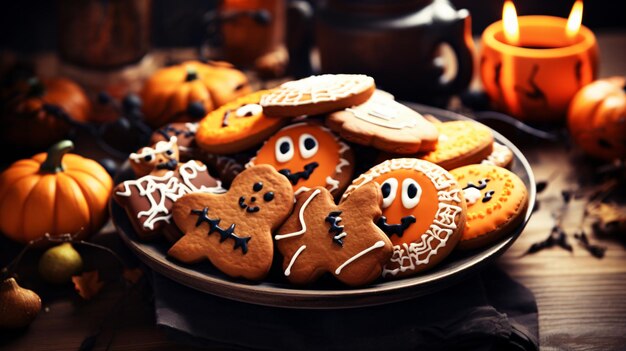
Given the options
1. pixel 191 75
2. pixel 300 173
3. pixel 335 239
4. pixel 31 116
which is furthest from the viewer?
pixel 191 75

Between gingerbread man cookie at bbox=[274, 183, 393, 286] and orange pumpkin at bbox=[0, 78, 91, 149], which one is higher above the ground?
gingerbread man cookie at bbox=[274, 183, 393, 286]

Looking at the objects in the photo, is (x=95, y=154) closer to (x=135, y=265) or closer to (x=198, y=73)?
(x=198, y=73)

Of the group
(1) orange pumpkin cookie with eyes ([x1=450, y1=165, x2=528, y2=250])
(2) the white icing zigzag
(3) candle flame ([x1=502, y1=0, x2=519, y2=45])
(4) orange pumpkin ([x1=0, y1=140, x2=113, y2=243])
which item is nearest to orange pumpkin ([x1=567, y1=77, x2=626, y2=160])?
(3) candle flame ([x1=502, y1=0, x2=519, y2=45])

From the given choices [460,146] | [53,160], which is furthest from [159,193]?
[460,146]

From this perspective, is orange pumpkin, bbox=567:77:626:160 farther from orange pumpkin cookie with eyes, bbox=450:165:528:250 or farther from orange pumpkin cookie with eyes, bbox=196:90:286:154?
orange pumpkin cookie with eyes, bbox=196:90:286:154

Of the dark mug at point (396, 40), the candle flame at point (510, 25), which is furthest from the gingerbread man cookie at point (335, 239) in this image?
the candle flame at point (510, 25)

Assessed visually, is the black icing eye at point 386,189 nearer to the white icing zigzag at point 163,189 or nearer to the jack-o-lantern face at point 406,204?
the jack-o-lantern face at point 406,204

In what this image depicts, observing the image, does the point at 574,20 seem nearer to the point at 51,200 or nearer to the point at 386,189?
the point at 386,189
